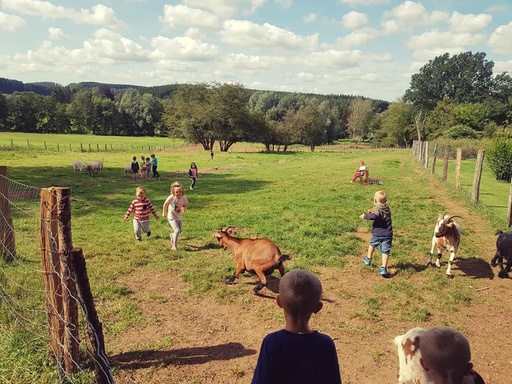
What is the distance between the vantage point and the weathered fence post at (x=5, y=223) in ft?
24.5

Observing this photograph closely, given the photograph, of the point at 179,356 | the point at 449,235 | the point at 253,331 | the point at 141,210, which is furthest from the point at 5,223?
the point at 449,235

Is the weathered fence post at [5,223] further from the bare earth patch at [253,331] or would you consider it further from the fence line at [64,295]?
the fence line at [64,295]

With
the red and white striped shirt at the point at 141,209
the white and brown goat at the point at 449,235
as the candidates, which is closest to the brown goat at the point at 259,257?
the red and white striped shirt at the point at 141,209

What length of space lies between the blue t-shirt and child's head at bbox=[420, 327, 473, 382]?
643 mm

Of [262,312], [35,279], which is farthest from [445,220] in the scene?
[35,279]

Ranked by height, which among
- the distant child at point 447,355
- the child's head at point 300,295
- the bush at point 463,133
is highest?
the bush at point 463,133

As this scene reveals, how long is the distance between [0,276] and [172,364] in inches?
174

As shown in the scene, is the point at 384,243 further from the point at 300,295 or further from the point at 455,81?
the point at 455,81

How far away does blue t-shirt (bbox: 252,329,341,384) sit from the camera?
2.33 metres

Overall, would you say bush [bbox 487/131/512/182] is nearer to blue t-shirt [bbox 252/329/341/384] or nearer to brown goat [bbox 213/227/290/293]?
brown goat [bbox 213/227/290/293]

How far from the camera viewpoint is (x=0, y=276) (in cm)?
678

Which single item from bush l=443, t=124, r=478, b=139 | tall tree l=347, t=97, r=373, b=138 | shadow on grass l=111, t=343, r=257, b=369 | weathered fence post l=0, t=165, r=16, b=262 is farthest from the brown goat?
tall tree l=347, t=97, r=373, b=138

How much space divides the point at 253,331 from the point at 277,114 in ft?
332

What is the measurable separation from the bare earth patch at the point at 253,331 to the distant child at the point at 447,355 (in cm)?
272
